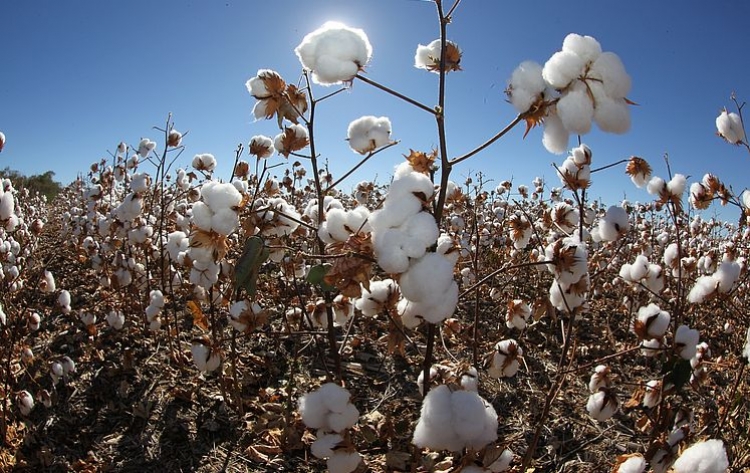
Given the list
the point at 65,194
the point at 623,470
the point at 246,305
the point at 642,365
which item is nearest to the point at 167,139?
the point at 246,305

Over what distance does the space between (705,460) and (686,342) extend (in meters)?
0.54

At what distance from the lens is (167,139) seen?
361cm

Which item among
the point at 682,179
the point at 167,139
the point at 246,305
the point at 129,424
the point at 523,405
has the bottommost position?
the point at 129,424

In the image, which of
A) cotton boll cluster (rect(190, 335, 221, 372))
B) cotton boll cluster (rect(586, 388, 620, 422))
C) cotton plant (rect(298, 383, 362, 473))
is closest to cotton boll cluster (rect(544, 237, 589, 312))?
cotton boll cluster (rect(586, 388, 620, 422))

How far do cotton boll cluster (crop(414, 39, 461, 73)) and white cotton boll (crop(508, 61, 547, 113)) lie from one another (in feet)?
1.19

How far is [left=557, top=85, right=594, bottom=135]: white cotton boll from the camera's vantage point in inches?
38.9

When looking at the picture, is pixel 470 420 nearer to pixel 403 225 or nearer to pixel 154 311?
pixel 403 225

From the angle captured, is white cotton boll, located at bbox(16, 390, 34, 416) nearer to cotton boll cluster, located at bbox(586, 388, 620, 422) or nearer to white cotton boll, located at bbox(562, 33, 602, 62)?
cotton boll cluster, located at bbox(586, 388, 620, 422)

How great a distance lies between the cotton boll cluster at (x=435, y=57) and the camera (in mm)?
1384

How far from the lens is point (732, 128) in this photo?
230 centimetres

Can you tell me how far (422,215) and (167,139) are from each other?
327 centimetres

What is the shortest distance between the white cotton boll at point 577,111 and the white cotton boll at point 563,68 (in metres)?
0.03

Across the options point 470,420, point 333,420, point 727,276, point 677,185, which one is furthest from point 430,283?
point 677,185

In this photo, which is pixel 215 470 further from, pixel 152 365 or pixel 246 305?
pixel 152 365
